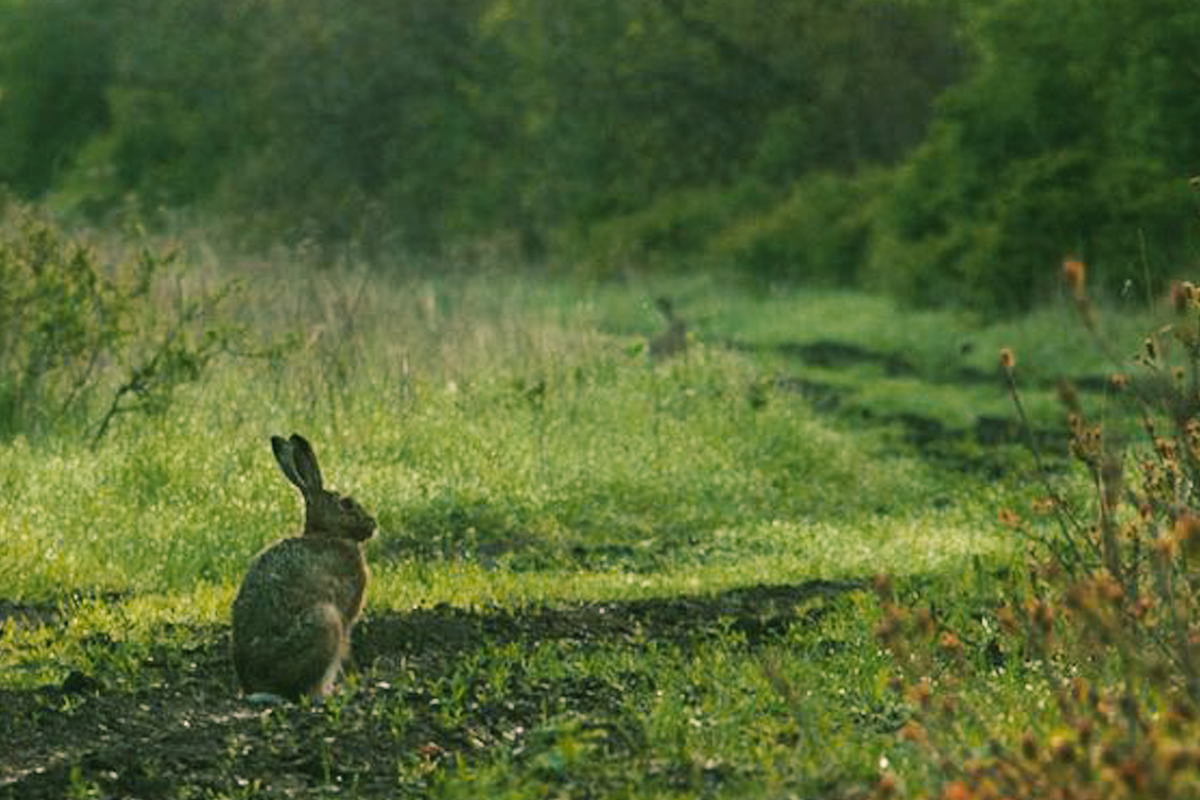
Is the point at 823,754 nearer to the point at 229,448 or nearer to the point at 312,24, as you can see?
the point at 229,448

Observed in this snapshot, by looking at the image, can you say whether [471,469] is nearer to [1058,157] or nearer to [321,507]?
[321,507]

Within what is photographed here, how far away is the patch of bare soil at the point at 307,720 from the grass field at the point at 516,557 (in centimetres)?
2

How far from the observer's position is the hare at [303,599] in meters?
8.62

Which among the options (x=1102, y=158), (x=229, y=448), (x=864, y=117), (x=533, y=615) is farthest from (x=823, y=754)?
(x=864, y=117)

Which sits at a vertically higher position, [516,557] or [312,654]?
[312,654]

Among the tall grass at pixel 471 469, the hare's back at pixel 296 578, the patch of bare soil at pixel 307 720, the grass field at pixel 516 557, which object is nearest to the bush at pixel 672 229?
the grass field at pixel 516 557

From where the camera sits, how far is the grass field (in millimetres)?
7902

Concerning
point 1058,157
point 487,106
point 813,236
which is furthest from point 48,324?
point 487,106

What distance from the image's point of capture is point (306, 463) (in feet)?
29.5

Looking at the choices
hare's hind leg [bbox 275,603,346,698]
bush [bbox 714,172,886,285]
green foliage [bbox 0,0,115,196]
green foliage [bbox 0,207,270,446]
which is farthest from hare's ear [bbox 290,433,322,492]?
green foliage [bbox 0,0,115,196]

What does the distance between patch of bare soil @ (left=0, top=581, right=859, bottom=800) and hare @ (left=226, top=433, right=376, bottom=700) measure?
0.14 meters

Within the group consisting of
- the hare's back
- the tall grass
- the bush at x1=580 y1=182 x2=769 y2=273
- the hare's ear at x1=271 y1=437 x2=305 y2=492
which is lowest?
the bush at x1=580 y1=182 x2=769 y2=273

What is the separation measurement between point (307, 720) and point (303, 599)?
Result: 49cm

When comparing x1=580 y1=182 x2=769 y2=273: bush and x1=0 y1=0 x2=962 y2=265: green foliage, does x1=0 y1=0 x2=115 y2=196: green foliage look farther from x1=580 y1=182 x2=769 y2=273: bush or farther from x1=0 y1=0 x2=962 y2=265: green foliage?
x1=580 y1=182 x2=769 y2=273: bush
